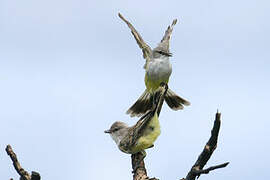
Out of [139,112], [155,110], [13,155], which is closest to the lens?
[13,155]

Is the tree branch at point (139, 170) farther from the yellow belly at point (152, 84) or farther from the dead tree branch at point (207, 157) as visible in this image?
the yellow belly at point (152, 84)

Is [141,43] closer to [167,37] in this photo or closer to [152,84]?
[167,37]

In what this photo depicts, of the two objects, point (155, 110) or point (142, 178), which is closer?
point (142, 178)

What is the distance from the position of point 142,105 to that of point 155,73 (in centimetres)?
81

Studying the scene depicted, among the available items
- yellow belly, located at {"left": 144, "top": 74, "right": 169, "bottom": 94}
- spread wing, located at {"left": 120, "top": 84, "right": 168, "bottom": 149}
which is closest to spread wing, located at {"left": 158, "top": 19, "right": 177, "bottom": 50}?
yellow belly, located at {"left": 144, "top": 74, "right": 169, "bottom": 94}

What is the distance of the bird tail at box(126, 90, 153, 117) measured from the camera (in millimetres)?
13352

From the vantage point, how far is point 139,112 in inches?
531

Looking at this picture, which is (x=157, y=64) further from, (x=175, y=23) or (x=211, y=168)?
(x=211, y=168)

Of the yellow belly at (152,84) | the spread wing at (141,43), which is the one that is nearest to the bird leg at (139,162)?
the yellow belly at (152,84)

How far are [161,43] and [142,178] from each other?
645 centimetres

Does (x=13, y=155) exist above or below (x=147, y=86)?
below

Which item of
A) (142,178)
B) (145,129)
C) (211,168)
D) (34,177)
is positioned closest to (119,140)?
(145,129)

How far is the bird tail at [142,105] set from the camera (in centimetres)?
1335

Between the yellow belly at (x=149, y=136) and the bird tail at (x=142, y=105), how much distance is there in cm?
385
